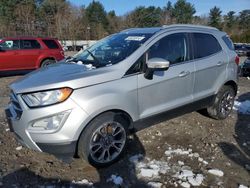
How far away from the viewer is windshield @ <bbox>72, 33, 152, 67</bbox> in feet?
14.5

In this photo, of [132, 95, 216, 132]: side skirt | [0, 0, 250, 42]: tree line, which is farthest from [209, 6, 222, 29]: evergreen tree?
[132, 95, 216, 132]: side skirt

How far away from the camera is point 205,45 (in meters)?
5.49

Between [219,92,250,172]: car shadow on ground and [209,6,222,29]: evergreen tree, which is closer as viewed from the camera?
[219,92,250,172]: car shadow on ground

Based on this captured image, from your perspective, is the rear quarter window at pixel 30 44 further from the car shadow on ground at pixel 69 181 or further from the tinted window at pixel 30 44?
the car shadow on ground at pixel 69 181

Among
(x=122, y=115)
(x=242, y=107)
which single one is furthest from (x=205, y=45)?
(x=242, y=107)

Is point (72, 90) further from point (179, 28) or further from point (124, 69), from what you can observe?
point (179, 28)

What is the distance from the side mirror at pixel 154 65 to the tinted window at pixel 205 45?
3.86 ft

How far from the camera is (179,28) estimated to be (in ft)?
16.8

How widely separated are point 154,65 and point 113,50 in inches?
31.5

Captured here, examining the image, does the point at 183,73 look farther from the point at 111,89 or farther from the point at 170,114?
the point at 111,89

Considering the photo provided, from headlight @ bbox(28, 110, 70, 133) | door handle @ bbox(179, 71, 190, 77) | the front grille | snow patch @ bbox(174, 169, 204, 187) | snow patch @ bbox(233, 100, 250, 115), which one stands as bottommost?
snow patch @ bbox(174, 169, 204, 187)

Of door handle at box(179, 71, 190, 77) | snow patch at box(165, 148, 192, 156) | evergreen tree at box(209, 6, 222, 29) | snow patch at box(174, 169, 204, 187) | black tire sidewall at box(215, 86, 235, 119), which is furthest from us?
evergreen tree at box(209, 6, 222, 29)

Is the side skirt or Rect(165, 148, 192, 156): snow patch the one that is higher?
the side skirt

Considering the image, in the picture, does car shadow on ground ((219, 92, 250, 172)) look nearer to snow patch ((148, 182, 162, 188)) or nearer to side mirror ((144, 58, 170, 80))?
snow patch ((148, 182, 162, 188))
